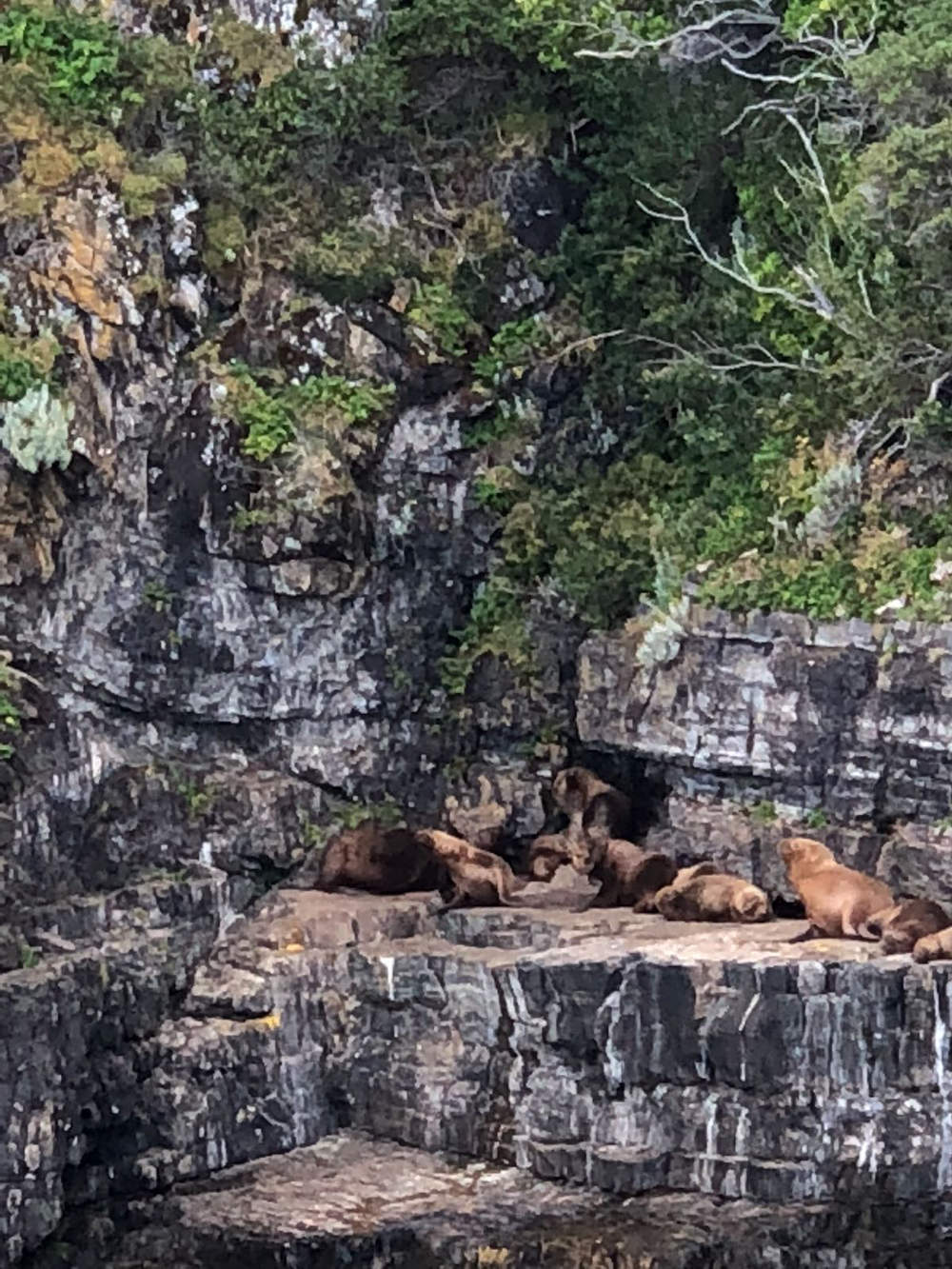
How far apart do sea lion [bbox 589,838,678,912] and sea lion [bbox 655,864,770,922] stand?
240mm

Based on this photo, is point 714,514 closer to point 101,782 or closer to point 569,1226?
point 101,782

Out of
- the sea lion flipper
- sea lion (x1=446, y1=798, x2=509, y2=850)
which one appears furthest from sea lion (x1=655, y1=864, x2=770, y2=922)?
sea lion (x1=446, y1=798, x2=509, y2=850)

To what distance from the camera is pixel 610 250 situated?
52.7 ft

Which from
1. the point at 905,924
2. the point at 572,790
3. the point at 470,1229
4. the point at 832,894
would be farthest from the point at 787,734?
the point at 470,1229

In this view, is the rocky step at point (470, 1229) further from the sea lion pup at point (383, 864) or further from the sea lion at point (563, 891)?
the sea lion pup at point (383, 864)

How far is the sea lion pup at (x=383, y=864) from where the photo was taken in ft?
45.6

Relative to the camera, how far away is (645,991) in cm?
1130

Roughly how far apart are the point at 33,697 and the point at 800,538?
6.36 m

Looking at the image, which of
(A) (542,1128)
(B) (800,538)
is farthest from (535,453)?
(A) (542,1128)

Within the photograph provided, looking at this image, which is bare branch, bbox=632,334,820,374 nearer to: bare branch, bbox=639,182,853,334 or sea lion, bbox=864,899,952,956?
bare branch, bbox=639,182,853,334

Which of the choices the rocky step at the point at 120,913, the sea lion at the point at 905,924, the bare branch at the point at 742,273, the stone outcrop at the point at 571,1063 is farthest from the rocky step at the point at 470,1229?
the bare branch at the point at 742,273

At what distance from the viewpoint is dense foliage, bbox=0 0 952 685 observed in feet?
47.0

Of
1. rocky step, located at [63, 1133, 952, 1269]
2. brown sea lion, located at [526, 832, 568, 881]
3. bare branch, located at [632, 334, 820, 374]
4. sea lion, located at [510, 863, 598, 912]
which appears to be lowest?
→ rocky step, located at [63, 1133, 952, 1269]

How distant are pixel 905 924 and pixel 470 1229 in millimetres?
3562
